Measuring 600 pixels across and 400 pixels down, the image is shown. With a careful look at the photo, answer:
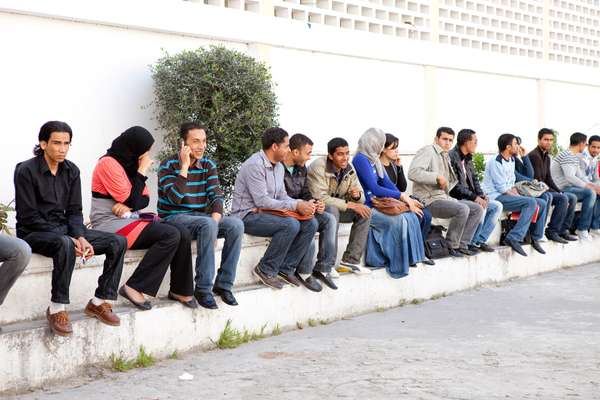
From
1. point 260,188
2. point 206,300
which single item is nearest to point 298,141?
point 260,188

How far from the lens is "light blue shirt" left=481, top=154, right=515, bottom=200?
10555 mm

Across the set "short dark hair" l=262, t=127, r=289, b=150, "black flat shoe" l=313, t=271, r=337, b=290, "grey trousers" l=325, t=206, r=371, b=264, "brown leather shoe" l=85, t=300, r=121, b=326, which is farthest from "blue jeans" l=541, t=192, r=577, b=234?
"brown leather shoe" l=85, t=300, r=121, b=326

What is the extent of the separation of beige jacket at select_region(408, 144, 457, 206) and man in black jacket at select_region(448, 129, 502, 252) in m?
0.28

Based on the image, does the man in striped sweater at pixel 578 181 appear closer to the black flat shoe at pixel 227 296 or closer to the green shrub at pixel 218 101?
the green shrub at pixel 218 101

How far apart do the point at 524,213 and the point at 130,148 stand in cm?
549

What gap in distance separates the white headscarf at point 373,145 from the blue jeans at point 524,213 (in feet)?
7.64

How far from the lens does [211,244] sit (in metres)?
6.44

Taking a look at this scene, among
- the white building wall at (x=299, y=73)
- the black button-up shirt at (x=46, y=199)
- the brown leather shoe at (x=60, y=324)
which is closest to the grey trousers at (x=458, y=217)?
the white building wall at (x=299, y=73)

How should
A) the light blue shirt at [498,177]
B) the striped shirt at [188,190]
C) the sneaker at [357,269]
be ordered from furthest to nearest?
the light blue shirt at [498,177] → the sneaker at [357,269] → the striped shirt at [188,190]

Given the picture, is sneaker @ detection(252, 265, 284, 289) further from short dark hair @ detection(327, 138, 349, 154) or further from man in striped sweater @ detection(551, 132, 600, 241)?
man in striped sweater @ detection(551, 132, 600, 241)

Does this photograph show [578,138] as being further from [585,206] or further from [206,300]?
[206,300]

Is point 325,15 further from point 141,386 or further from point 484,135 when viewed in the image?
point 141,386

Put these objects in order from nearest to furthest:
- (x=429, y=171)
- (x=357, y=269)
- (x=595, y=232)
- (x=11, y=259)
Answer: (x=11, y=259), (x=357, y=269), (x=429, y=171), (x=595, y=232)

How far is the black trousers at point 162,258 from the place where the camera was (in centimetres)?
610
